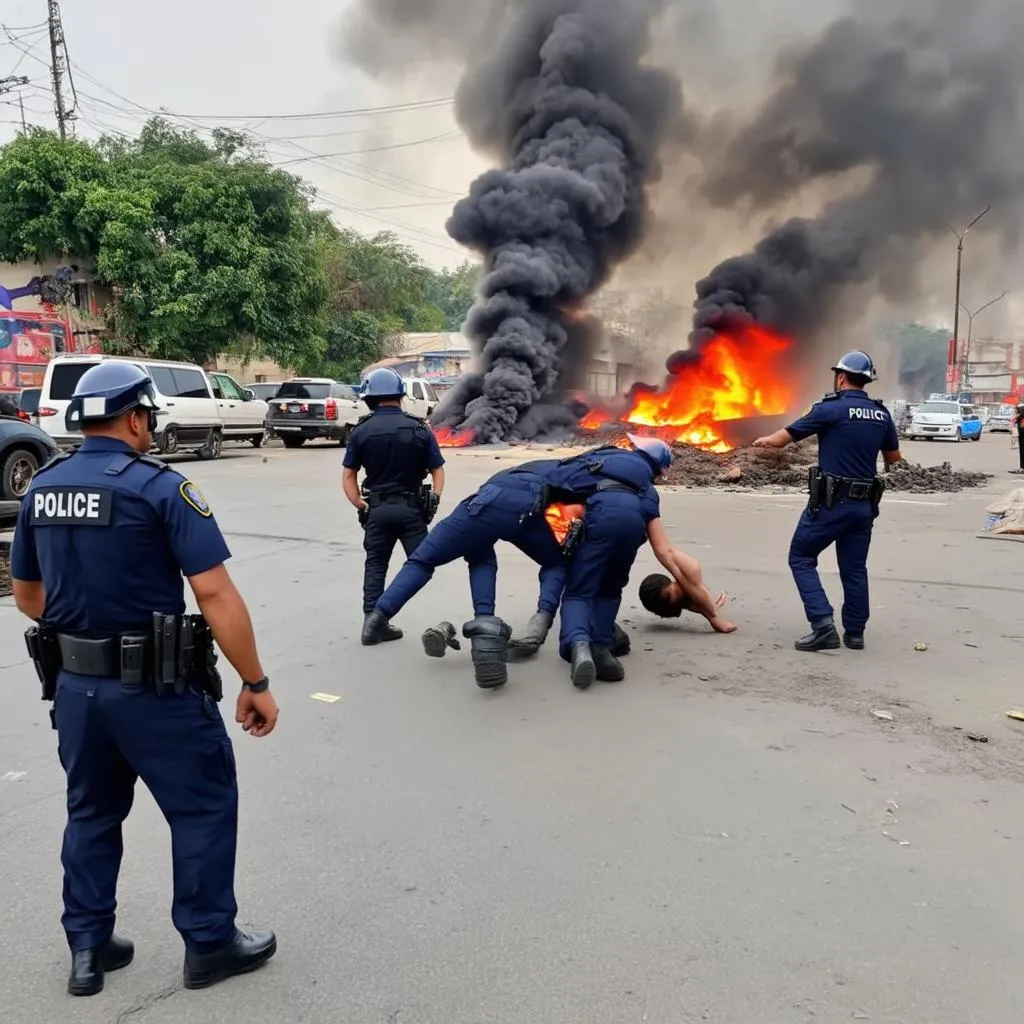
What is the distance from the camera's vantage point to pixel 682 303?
107 ft

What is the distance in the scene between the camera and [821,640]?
16.2 feet

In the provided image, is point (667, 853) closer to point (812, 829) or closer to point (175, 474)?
point (812, 829)

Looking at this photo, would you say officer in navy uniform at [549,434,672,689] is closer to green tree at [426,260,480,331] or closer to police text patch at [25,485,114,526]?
police text patch at [25,485,114,526]

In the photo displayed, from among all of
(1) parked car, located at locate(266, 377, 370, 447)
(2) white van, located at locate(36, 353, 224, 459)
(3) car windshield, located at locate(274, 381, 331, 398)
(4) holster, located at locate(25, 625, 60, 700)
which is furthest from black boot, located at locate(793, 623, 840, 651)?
(3) car windshield, located at locate(274, 381, 331, 398)

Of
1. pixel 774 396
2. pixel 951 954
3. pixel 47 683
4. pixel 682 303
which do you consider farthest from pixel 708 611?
pixel 682 303

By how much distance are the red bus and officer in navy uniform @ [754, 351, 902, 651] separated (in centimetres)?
1767

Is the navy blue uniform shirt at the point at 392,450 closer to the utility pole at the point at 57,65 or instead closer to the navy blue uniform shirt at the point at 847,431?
the navy blue uniform shirt at the point at 847,431

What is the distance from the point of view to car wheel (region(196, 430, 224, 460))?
17.0 m

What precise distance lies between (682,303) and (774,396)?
223 inches

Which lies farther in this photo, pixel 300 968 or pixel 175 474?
pixel 300 968

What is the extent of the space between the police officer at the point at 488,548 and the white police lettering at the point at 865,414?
183 centimetres

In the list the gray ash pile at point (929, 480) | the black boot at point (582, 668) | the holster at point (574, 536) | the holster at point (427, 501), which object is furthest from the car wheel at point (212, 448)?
the black boot at point (582, 668)

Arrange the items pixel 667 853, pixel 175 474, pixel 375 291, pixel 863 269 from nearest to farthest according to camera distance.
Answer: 1. pixel 175 474
2. pixel 667 853
3. pixel 863 269
4. pixel 375 291

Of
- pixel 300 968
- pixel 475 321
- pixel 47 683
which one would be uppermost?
pixel 475 321
